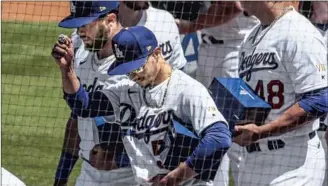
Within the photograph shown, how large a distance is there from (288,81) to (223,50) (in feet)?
5.70

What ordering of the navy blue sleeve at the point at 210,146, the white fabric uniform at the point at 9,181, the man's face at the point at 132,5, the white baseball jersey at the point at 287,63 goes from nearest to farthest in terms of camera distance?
the navy blue sleeve at the point at 210,146 → the white fabric uniform at the point at 9,181 → the white baseball jersey at the point at 287,63 → the man's face at the point at 132,5

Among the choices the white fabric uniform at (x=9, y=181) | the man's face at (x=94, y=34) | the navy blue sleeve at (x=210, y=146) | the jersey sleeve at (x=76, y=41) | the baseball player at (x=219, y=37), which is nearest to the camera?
the navy blue sleeve at (x=210, y=146)

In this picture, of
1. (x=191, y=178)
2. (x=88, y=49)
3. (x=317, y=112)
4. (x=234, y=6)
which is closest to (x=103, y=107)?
(x=88, y=49)

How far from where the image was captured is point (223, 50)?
6449 millimetres

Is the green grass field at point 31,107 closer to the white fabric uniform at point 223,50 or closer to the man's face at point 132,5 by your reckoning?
the white fabric uniform at point 223,50

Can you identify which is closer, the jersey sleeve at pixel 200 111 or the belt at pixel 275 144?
the jersey sleeve at pixel 200 111

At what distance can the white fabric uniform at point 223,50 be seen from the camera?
6.41 meters

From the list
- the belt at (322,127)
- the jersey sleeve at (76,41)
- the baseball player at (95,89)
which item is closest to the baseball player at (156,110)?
the baseball player at (95,89)

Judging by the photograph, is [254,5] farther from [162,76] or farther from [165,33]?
[165,33]

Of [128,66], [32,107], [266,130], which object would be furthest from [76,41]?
[32,107]

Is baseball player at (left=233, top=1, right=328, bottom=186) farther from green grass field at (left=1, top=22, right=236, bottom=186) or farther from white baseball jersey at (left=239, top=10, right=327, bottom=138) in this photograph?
green grass field at (left=1, top=22, right=236, bottom=186)

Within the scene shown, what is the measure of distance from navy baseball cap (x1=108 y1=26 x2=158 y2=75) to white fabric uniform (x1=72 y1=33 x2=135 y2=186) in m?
0.37

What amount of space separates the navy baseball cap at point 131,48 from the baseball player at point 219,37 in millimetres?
1649

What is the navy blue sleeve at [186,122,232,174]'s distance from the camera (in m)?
4.35
